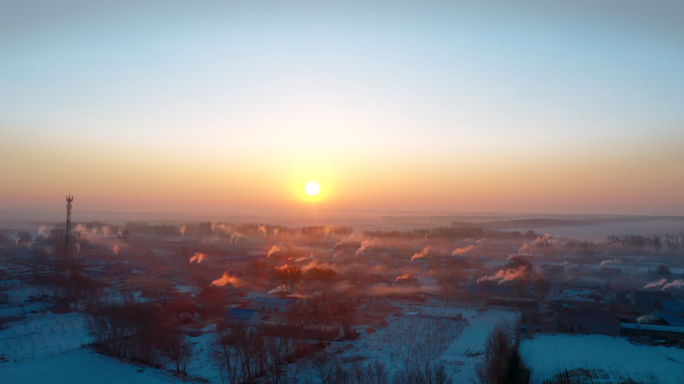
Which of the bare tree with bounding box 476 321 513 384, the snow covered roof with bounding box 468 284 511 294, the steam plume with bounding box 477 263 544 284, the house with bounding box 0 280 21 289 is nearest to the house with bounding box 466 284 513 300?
the snow covered roof with bounding box 468 284 511 294

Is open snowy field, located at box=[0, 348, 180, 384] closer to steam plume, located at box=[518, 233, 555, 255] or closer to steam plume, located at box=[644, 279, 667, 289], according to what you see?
steam plume, located at box=[644, 279, 667, 289]

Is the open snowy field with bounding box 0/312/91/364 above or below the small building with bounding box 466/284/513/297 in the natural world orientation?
below

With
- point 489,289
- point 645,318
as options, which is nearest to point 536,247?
point 489,289

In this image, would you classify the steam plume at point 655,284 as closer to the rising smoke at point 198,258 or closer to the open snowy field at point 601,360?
the open snowy field at point 601,360

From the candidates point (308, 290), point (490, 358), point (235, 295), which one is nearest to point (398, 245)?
point (308, 290)

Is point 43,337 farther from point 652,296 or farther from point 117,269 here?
point 652,296

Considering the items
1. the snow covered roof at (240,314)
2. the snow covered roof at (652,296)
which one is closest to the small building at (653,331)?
the snow covered roof at (652,296)
